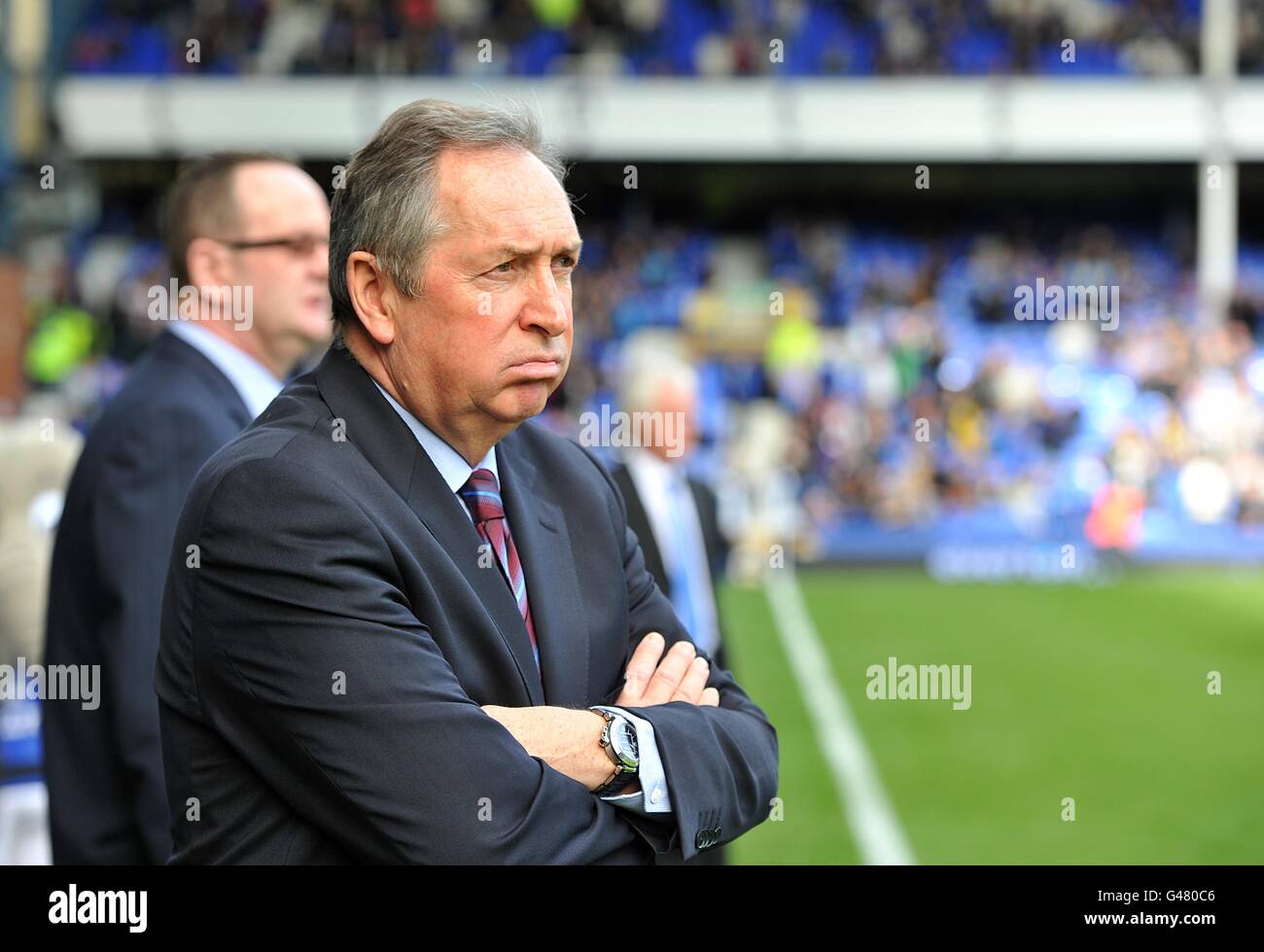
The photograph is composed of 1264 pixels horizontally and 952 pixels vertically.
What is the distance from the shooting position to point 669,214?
30203mm

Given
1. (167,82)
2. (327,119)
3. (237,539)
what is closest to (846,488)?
(327,119)

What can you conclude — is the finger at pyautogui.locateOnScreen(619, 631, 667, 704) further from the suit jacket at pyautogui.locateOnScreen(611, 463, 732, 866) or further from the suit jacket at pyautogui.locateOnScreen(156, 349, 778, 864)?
the suit jacket at pyautogui.locateOnScreen(611, 463, 732, 866)

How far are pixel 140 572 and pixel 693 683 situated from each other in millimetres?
1143

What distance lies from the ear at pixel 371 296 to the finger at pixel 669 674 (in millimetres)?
603

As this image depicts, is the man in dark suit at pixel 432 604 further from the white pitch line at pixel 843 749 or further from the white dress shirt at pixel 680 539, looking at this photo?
the white pitch line at pixel 843 749

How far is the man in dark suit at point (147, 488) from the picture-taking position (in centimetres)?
279

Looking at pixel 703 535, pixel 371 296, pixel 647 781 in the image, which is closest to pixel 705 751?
pixel 647 781

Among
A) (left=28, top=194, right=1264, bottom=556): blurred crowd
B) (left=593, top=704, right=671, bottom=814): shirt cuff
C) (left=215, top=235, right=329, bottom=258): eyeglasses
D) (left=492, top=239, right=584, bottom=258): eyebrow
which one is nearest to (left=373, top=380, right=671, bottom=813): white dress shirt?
(left=593, top=704, right=671, bottom=814): shirt cuff

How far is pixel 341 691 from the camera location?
1.82 m

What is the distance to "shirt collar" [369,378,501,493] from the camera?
80.9 inches

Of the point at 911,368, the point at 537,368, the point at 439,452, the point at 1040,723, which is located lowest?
the point at 1040,723

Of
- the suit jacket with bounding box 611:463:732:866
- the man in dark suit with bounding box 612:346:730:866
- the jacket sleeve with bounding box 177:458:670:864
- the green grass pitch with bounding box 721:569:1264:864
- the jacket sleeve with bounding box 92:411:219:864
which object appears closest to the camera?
the jacket sleeve with bounding box 177:458:670:864

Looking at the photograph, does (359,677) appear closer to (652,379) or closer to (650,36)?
(652,379)
